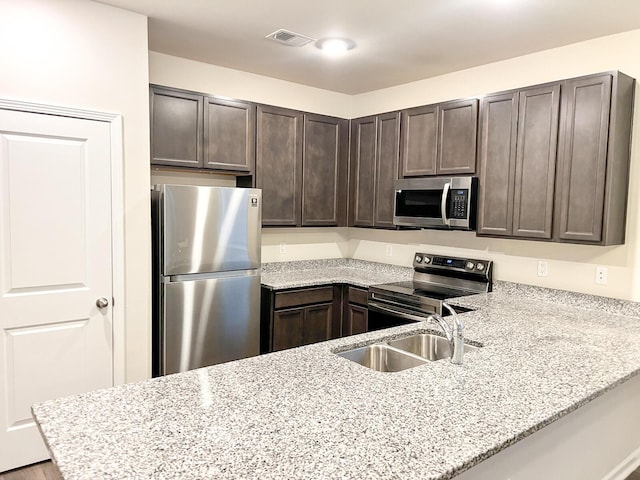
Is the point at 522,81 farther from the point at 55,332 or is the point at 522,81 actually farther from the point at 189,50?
the point at 55,332

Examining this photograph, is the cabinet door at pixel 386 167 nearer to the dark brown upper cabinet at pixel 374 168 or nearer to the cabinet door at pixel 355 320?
the dark brown upper cabinet at pixel 374 168

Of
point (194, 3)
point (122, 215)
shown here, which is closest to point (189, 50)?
point (194, 3)

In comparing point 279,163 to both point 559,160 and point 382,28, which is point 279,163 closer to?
point 382,28

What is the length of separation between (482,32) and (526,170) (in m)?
0.93

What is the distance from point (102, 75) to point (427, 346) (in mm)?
2424

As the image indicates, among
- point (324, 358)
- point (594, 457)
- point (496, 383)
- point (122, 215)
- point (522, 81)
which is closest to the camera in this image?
point (496, 383)

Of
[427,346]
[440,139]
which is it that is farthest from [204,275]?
[440,139]

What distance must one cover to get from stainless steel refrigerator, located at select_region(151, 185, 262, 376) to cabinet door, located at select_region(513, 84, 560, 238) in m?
1.85

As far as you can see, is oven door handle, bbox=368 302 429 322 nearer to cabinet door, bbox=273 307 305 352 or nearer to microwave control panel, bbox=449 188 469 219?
cabinet door, bbox=273 307 305 352

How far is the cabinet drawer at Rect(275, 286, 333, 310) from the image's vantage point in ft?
11.8

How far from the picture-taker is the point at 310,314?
3783 mm

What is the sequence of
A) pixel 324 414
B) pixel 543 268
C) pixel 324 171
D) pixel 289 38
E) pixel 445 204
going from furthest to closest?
1. pixel 324 171
2. pixel 445 204
3. pixel 543 268
4. pixel 289 38
5. pixel 324 414

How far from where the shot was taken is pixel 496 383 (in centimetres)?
163

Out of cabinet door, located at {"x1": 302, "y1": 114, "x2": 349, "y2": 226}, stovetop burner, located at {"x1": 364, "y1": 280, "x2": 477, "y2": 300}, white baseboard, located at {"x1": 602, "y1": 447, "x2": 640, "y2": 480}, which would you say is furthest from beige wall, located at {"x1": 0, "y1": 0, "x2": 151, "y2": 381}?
white baseboard, located at {"x1": 602, "y1": 447, "x2": 640, "y2": 480}
